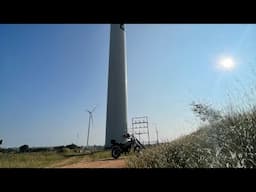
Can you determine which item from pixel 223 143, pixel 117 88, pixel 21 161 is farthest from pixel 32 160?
pixel 223 143

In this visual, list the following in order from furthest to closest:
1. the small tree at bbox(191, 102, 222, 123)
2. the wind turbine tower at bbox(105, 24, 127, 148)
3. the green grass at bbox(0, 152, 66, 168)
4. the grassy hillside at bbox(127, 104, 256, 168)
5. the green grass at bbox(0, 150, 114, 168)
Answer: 1. the wind turbine tower at bbox(105, 24, 127, 148)
2. the green grass at bbox(0, 150, 114, 168)
3. the green grass at bbox(0, 152, 66, 168)
4. the small tree at bbox(191, 102, 222, 123)
5. the grassy hillside at bbox(127, 104, 256, 168)

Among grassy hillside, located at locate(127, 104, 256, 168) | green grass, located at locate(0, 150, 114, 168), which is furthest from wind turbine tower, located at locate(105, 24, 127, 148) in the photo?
grassy hillside, located at locate(127, 104, 256, 168)

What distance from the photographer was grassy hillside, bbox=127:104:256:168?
1713 mm

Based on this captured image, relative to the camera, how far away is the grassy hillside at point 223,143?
1713 mm

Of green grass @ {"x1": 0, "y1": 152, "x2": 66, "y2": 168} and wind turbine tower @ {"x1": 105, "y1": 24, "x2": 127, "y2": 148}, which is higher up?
wind turbine tower @ {"x1": 105, "y1": 24, "x2": 127, "y2": 148}

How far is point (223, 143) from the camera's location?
2.10 meters

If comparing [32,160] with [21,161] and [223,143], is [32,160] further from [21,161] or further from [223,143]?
[223,143]

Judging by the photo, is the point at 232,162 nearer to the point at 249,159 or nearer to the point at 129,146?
the point at 249,159

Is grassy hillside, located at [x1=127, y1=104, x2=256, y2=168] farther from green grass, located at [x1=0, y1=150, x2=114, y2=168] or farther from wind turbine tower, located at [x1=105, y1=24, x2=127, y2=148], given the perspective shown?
wind turbine tower, located at [x1=105, y1=24, x2=127, y2=148]

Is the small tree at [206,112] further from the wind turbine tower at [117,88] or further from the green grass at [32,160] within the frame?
the wind turbine tower at [117,88]

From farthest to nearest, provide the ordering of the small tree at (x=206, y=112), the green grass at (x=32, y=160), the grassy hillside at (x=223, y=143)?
the green grass at (x=32, y=160) → the small tree at (x=206, y=112) → the grassy hillside at (x=223, y=143)

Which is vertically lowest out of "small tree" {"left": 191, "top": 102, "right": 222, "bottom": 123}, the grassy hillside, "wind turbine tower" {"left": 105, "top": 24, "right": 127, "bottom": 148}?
the grassy hillside

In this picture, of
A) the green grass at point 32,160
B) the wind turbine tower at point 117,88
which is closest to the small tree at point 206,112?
the green grass at point 32,160

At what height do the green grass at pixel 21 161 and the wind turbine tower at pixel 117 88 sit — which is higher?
the wind turbine tower at pixel 117 88
